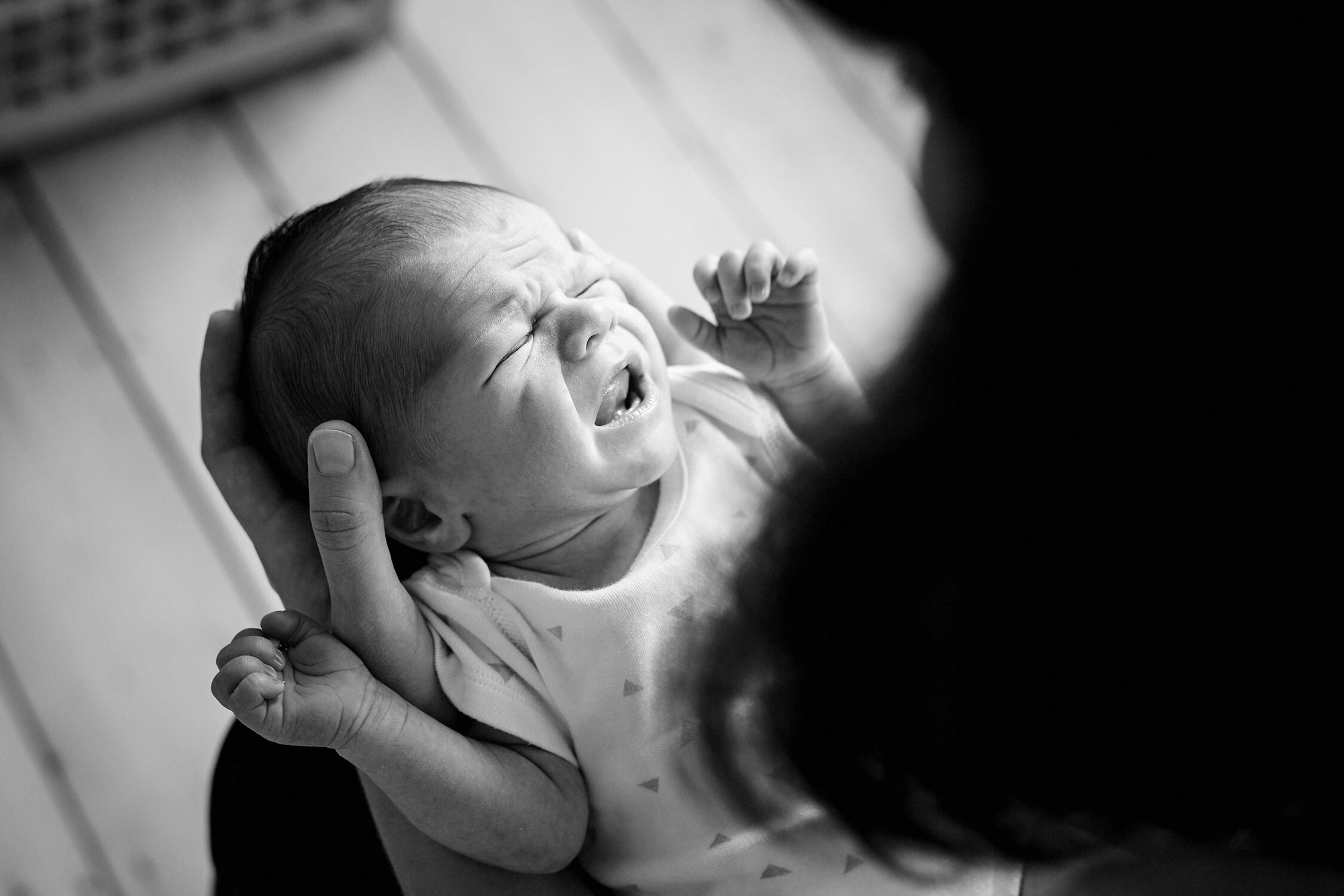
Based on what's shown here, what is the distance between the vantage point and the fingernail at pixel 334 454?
2.28 feet

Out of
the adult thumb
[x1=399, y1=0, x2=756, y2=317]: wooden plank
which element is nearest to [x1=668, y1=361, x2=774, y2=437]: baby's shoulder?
the adult thumb

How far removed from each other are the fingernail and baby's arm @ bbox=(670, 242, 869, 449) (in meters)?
0.28

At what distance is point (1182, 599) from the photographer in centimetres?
Result: 44

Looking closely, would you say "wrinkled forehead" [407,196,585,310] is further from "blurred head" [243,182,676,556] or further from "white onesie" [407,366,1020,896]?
"white onesie" [407,366,1020,896]

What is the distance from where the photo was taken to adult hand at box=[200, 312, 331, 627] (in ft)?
2.60

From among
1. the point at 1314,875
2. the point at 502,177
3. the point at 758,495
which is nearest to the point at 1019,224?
the point at 1314,875

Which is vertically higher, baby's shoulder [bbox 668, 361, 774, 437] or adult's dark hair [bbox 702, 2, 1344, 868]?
baby's shoulder [bbox 668, 361, 774, 437]

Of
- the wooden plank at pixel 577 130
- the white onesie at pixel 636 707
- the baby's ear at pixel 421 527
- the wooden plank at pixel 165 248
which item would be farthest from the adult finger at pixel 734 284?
the wooden plank at pixel 165 248

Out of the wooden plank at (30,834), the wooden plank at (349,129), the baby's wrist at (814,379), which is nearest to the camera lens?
the baby's wrist at (814,379)

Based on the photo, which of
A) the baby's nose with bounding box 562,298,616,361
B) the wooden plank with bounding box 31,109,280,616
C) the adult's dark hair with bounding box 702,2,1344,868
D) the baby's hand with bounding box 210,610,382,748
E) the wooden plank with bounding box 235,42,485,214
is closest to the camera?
the adult's dark hair with bounding box 702,2,1344,868

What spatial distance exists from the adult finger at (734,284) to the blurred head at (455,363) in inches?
2.9

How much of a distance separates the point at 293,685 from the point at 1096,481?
46cm

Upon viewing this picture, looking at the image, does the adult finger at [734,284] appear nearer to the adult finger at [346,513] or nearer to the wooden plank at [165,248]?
the adult finger at [346,513]

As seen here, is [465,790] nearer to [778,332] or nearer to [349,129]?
[778,332]
